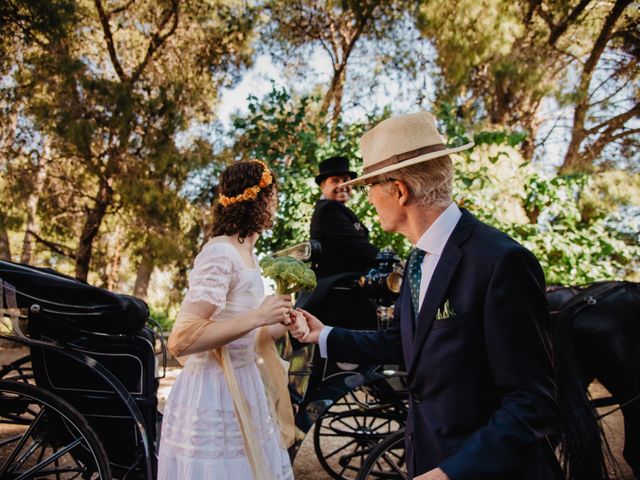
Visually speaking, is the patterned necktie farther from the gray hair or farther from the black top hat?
the black top hat

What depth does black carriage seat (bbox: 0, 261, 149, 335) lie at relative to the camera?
250 centimetres

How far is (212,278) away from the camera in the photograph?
2088mm

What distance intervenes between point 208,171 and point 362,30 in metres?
3.78

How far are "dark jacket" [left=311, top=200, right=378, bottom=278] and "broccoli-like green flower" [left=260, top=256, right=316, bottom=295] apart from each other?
4.71 ft

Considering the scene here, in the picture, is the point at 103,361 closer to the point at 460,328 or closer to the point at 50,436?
the point at 50,436

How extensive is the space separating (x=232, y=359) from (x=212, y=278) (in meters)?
0.40

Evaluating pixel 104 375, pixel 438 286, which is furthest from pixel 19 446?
pixel 438 286

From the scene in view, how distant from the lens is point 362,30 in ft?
30.7

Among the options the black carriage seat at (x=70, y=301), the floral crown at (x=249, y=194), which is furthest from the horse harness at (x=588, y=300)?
the black carriage seat at (x=70, y=301)

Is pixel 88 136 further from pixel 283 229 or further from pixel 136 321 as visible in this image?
pixel 136 321

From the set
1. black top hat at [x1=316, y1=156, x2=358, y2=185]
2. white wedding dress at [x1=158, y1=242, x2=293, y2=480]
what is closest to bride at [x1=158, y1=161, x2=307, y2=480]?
white wedding dress at [x1=158, y1=242, x2=293, y2=480]

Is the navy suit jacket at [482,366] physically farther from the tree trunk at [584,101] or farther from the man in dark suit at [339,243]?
the tree trunk at [584,101]

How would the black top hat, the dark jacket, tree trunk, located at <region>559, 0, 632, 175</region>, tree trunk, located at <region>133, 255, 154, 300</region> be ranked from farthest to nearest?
tree trunk, located at <region>133, 255, 154, 300</region> < tree trunk, located at <region>559, 0, 632, 175</region> < the black top hat < the dark jacket

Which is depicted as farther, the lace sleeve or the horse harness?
the horse harness
